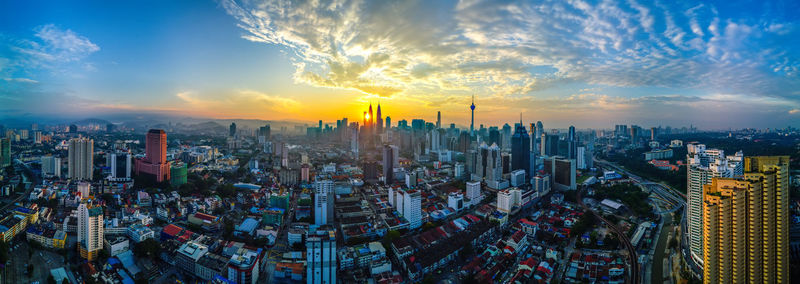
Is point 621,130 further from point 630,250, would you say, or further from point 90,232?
point 90,232

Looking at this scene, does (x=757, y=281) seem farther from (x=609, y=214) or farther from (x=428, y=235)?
(x=609, y=214)

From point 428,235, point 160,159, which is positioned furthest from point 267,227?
point 160,159

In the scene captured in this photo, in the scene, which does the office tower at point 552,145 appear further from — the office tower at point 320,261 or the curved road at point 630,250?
the office tower at point 320,261

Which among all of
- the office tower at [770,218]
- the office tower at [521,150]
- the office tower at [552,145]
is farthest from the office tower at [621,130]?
the office tower at [770,218]

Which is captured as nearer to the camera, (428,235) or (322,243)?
(322,243)

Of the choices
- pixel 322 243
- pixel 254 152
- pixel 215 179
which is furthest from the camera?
pixel 254 152

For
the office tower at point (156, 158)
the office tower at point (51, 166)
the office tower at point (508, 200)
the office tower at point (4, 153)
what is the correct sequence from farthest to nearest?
the office tower at point (4, 153) → the office tower at point (51, 166) → the office tower at point (156, 158) → the office tower at point (508, 200)
